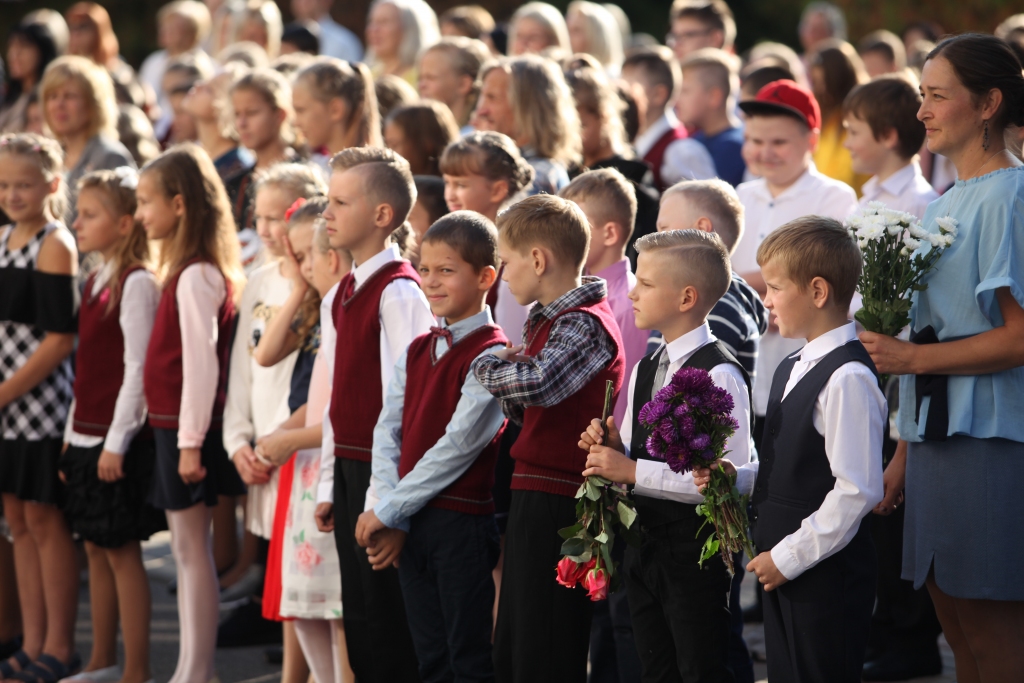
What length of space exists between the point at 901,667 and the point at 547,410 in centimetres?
219

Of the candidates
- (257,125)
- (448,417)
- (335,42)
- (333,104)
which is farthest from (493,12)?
(448,417)

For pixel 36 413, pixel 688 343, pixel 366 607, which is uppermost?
pixel 688 343

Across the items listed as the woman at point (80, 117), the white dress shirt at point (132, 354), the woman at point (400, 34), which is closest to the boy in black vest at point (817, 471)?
the white dress shirt at point (132, 354)

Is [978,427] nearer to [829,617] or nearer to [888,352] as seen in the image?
[888,352]

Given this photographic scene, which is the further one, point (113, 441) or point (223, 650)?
point (223, 650)

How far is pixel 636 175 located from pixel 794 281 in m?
2.50

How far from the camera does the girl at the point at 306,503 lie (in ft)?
14.6

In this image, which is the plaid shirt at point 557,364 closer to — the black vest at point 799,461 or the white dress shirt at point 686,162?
the black vest at point 799,461

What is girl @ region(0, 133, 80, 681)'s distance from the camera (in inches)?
213

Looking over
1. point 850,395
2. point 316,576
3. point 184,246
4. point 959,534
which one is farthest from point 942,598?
point 184,246

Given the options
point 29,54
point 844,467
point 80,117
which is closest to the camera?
point 844,467

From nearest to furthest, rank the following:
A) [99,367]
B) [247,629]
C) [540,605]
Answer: [540,605]
[99,367]
[247,629]

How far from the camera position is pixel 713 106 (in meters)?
7.38

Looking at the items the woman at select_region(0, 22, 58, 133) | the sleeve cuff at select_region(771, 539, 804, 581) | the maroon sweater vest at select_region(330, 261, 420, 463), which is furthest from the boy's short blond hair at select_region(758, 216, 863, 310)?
the woman at select_region(0, 22, 58, 133)
